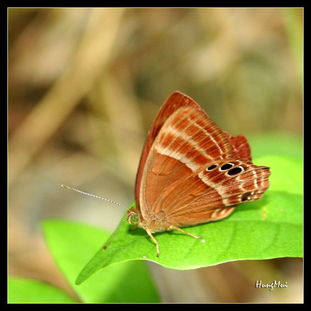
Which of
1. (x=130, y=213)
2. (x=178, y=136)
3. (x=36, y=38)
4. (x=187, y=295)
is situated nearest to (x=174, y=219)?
(x=130, y=213)

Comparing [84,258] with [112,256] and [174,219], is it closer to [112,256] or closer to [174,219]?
[174,219]

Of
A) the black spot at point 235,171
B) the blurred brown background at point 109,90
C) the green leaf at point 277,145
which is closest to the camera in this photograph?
the black spot at point 235,171

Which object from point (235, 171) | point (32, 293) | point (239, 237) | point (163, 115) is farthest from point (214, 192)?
point (32, 293)

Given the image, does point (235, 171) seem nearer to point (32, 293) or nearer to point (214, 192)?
point (214, 192)

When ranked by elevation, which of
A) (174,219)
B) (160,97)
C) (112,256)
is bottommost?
(112,256)

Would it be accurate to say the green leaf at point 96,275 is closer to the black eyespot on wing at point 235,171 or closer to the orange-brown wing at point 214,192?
the orange-brown wing at point 214,192

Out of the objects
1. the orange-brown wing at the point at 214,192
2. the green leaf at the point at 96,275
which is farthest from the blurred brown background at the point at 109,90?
the orange-brown wing at the point at 214,192
